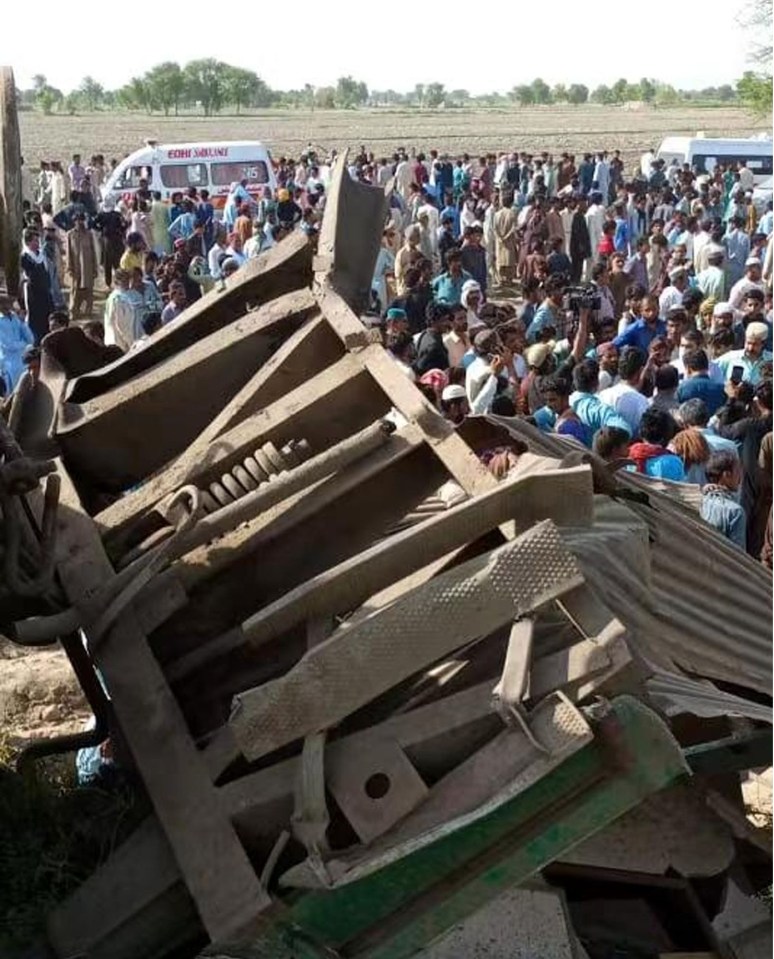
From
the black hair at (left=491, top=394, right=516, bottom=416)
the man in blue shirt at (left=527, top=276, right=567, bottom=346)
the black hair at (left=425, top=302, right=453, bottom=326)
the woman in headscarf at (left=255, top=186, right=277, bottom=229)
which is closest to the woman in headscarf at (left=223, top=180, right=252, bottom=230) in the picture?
the woman in headscarf at (left=255, top=186, right=277, bottom=229)

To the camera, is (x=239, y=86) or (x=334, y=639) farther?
(x=239, y=86)

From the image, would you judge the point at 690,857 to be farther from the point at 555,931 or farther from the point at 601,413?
the point at 601,413

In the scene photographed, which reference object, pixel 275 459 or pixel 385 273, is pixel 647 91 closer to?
pixel 385 273

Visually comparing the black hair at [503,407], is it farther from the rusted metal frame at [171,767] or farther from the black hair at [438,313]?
the rusted metal frame at [171,767]

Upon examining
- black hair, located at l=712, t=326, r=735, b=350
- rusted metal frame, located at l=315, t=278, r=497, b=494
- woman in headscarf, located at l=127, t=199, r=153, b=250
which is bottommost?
woman in headscarf, located at l=127, t=199, r=153, b=250

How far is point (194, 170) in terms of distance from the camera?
909 inches

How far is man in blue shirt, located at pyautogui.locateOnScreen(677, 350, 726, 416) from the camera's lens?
352 inches

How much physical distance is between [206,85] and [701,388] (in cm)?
6823

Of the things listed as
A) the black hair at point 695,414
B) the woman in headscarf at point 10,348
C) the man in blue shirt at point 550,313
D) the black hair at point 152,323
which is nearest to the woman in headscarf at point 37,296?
the woman in headscarf at point 10,348

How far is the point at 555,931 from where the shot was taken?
13.5 feet

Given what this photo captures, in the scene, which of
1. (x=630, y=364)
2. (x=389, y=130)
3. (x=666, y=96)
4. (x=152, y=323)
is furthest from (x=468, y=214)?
(x=666, y=96)

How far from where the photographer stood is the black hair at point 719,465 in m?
6.71

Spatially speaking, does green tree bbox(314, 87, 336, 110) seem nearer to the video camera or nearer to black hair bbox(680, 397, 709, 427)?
the video camera

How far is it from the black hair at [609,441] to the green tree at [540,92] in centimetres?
9236
